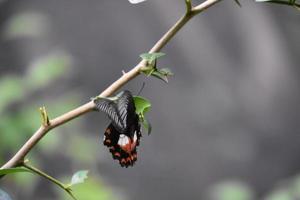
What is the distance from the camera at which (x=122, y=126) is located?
0.83 metres

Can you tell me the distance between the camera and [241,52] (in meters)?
3.67

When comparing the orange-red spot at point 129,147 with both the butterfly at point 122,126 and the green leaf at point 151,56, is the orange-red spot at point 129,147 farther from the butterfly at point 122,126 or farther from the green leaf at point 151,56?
the green leaf at point 151,56

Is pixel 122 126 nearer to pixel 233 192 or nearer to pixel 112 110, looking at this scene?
pixel 112 110

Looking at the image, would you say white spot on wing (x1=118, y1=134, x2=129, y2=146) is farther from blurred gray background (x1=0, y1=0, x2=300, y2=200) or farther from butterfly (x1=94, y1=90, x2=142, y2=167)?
blurred gray background (x1=0, y1=0, x2=300, y2=200)

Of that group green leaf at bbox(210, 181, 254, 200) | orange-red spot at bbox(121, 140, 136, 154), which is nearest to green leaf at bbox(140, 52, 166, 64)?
orange-red spot at bbox(121, 140, 136, 154)

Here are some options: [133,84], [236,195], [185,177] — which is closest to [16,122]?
[236,195]

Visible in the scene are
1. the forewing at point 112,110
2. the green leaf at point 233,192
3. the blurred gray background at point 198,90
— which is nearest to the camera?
the forewing at point 112,110

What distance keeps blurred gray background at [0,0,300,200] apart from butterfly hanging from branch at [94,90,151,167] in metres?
2.76

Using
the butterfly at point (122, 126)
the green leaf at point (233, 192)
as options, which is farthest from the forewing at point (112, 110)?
the green leaf at point (233, 192)

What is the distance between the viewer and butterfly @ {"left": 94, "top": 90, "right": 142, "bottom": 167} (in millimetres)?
834

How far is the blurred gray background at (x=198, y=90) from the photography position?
12.1 ft

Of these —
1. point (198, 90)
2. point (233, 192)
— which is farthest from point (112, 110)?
point (198, 90)

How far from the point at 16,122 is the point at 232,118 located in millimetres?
1841

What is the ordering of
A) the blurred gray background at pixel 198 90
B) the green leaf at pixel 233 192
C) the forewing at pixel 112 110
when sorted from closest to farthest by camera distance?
1. the forewing at pixel 112 110
2. the green leaf at pixel 233 192
3. the blurred gray background at pixel 198 90
